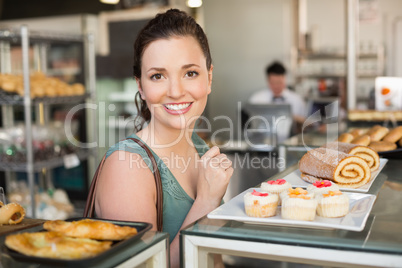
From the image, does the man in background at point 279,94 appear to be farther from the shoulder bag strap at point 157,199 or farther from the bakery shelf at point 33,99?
the shoulder bag strap at point 157,199

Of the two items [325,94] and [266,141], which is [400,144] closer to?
[266,141]

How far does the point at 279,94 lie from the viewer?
6477 millimetres

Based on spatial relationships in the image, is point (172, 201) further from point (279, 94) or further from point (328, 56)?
point (328, 56)

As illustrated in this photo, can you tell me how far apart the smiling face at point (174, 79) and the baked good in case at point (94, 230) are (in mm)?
592

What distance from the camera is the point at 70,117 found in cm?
537

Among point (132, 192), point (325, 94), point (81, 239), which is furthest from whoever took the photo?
point (325, 94)

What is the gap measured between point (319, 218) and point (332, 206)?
0.14 ft

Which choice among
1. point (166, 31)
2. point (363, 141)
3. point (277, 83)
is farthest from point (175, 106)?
point (277, 83)

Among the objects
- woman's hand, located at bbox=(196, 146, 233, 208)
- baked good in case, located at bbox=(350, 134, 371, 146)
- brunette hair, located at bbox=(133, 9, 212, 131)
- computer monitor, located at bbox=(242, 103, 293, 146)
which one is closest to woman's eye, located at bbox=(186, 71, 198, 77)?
brunette hair, located at bbox=(133, 9, 212, 131)

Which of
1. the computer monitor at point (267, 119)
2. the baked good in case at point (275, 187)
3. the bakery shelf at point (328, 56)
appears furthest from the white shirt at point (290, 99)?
the baked good in case at point (275, 187)

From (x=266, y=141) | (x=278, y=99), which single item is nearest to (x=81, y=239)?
(x=266, y=141)

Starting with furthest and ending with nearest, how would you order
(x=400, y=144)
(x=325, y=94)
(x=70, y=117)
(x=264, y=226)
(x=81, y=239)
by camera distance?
(x=325, y=94)
(x=70, y=117)
(x=400, y=144)
(x=264, y=226)
(x=81, y=239)

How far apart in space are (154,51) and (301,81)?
642cm

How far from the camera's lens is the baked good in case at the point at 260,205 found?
3.53 feet
